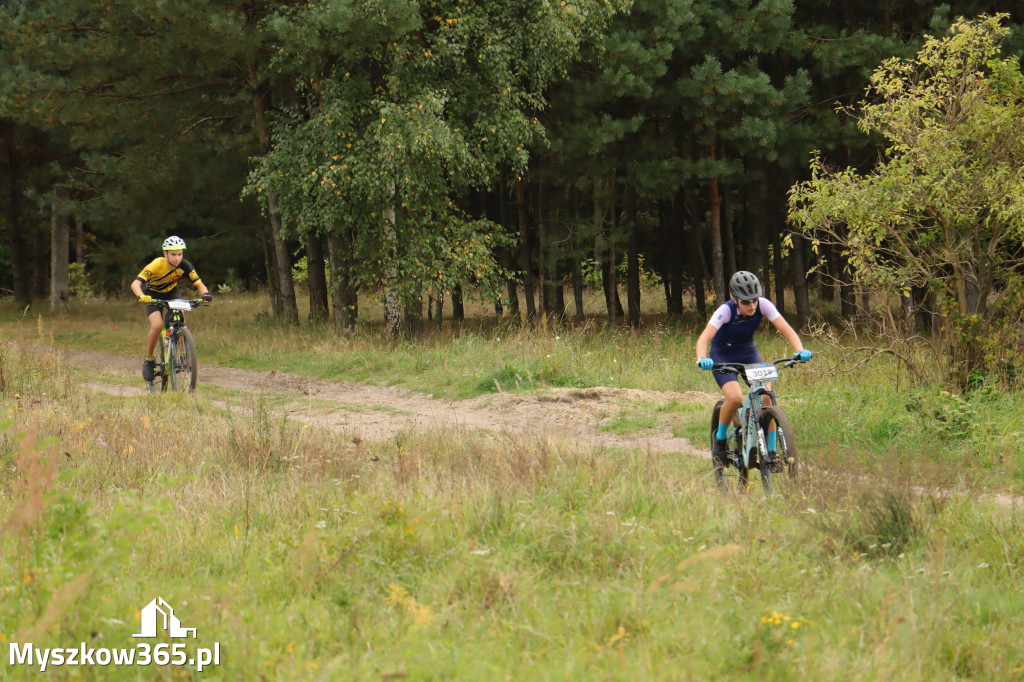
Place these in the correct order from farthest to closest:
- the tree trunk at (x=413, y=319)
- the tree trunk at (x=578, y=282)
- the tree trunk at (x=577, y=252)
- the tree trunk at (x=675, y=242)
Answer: the tree trunk at (x=675, y=242)
the tree trunk at (x=578, y=282)
the tree trunk at (x=577, y=252)
the tree trunk at (x=413, y=319)

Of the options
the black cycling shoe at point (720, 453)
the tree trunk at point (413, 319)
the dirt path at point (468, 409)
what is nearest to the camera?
the black cycling shoe at point (720, 453)

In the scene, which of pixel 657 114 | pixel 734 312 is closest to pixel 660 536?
pixel 734 312

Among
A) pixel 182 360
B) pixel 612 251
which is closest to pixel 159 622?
pixel 182 360

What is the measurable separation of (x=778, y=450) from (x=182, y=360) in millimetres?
8541

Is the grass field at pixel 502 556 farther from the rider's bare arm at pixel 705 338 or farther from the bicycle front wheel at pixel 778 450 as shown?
the rider's bare arm at pixel 705 338

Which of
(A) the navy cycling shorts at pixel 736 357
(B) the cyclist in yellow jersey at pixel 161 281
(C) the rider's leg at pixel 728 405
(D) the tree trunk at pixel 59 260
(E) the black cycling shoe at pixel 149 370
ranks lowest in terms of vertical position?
(C) the rider's leg at pixel 728 405

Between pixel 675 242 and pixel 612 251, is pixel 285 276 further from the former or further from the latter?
pixel 675 242

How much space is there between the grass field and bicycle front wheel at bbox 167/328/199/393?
328 centimetres

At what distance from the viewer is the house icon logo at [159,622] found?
13.0 feet

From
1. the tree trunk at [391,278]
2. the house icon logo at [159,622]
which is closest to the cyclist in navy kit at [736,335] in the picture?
the house icon logo at [159,622]

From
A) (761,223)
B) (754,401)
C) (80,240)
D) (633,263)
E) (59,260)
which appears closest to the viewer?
(754,401)

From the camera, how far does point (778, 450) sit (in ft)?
22.8

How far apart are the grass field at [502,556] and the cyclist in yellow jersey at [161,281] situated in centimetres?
360

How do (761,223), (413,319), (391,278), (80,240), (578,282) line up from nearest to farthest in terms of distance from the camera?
(391,278) < (413,319) < (761,223) < (578,282) < (80,240)
